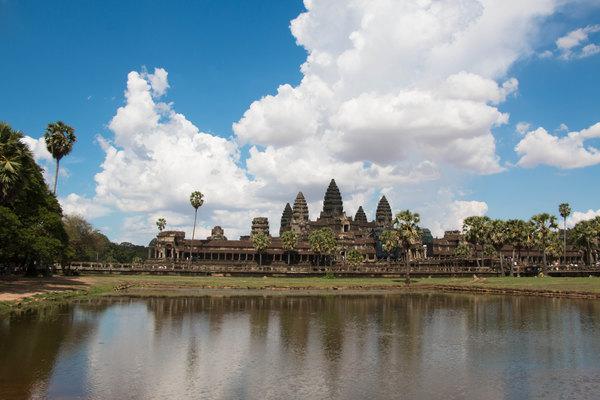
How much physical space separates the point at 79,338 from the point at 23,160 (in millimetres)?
28332

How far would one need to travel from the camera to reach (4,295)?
4756cm

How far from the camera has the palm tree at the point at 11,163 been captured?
46.7 m

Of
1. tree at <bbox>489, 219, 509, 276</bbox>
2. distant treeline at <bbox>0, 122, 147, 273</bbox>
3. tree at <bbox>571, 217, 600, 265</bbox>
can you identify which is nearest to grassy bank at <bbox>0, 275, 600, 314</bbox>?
distant treeline at <bbox>0, 122, 147, 273</bbox>

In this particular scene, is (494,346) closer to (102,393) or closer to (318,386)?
(318,386)

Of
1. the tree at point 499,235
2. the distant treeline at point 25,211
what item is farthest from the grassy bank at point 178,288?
the tree at point 499,235

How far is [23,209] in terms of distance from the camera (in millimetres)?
60375

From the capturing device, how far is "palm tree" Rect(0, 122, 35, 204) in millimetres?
46719

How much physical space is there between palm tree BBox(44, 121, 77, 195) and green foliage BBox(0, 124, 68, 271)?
610cm

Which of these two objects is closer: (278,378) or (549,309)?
(278,378)

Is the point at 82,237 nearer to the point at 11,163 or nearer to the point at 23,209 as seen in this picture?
the point at 23,209

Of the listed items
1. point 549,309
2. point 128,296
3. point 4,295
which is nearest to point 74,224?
point 128,296

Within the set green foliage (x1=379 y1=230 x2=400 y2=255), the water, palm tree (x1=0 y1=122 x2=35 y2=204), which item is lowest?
the water

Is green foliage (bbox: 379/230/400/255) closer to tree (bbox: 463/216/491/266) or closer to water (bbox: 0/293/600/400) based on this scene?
tree (bbox: 463/216/491/266)

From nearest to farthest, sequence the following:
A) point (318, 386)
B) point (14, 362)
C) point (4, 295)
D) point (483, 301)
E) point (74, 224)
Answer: point (318, 386) < point (14, 362) < point (4, 295) < point (483, 301) < point (74, 224)
